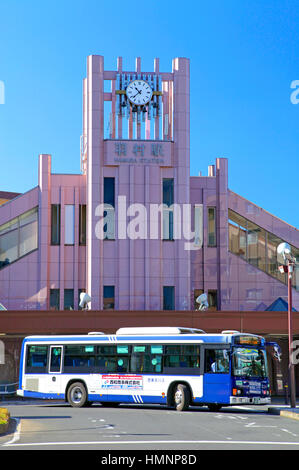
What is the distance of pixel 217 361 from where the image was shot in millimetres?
28297

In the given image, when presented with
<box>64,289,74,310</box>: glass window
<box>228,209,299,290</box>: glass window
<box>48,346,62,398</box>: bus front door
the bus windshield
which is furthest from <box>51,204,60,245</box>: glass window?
the bus windshield

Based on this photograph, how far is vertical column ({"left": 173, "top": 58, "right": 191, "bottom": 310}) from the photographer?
47.4 meters

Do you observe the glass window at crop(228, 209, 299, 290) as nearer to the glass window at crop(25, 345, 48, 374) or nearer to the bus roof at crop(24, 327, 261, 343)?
the bus roof at crop(24, 327, 261, 343)

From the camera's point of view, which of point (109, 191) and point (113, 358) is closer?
point (113, 358)

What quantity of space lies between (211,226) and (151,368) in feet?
69.4

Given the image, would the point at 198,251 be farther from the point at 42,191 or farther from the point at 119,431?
the point at 119,431

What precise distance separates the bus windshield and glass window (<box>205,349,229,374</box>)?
324 millimetres

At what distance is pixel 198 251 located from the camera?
49.5m

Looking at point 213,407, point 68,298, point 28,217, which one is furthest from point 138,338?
point 28,217

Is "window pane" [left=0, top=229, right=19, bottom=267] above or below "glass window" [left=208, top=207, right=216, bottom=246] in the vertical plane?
below

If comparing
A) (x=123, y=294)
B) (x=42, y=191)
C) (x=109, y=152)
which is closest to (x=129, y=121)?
(x=109, y=152)

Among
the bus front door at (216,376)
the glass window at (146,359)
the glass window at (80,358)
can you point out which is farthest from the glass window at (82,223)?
the bus front door at (216,376)

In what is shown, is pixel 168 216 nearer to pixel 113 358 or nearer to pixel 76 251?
pixel 76 251
